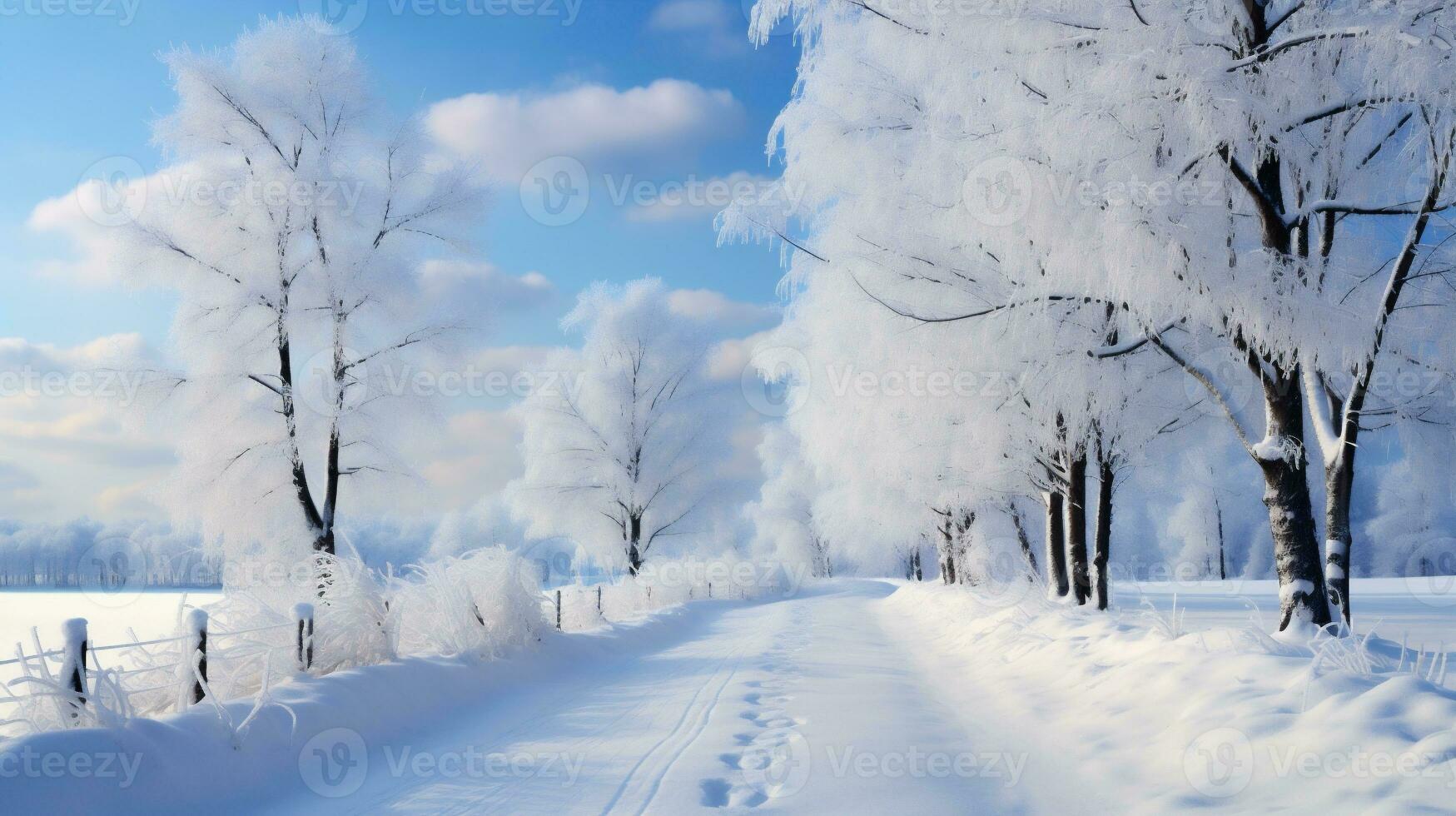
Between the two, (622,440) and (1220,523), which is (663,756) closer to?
(622,440)

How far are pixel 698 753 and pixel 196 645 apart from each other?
3.53 meters

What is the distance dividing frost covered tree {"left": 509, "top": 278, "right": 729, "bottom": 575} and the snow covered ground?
58.5 ft

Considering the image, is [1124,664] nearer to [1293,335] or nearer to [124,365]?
[1293,335]

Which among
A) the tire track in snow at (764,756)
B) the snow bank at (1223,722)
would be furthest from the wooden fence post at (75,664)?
the snow bank at (1223,722)

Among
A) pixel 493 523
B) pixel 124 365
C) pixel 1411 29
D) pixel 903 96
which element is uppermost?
pixel 903 96

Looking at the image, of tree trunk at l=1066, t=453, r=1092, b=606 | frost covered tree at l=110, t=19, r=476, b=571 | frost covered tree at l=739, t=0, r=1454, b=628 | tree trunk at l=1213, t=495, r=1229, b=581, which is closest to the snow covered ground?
frost covered tree at l=739, t=0, r=1454, b=628

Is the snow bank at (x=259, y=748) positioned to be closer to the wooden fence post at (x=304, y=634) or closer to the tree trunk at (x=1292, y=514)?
the wooden fence post at (x=304, y=634)

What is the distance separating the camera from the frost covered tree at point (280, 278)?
12.5 meters

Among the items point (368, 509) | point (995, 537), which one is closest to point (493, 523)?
point (995, 537)

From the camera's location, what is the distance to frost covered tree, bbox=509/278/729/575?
85.5 feet

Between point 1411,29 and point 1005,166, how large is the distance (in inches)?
106

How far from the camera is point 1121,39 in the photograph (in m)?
5.95

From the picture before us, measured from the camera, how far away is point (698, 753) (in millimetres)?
5102

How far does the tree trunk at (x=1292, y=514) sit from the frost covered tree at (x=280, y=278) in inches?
485
